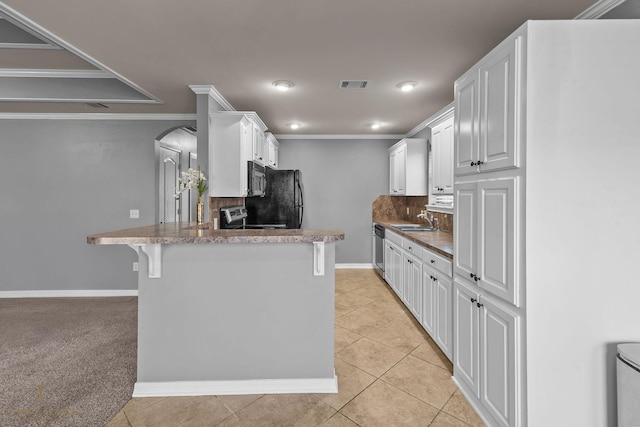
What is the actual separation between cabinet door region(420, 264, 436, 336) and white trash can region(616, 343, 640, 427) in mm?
1364

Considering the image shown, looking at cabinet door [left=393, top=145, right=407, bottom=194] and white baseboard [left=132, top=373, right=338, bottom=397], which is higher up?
cabinet door [left=393, top=145, right=407, bottom=194]

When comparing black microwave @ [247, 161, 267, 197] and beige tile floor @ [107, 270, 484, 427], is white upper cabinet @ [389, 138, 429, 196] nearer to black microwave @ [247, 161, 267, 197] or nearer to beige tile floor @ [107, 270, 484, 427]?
black microwave @ [247, 161, 267, 197]

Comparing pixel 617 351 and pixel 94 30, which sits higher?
pixel 94 30

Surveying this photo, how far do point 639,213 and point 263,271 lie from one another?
201 cm

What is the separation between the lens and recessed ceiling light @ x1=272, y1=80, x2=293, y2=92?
10.2 ft

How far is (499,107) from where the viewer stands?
5.40 feet

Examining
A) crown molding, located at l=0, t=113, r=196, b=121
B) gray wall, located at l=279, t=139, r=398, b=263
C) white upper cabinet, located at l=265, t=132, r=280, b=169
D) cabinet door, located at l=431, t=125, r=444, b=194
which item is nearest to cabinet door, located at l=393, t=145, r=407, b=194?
gray wall, located at l=279, t=139, r=398, b=263

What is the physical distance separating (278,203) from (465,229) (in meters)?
3.36

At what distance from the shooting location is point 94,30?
218cm

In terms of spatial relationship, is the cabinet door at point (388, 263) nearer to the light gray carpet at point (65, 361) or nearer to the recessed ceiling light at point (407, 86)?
the recessed ceiling light at point (407, 86)

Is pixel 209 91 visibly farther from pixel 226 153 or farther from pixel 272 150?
pixel 272 150

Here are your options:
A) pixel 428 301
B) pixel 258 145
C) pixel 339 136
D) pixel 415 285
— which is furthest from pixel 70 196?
pixel 428 301

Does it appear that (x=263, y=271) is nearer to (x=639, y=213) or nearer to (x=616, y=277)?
(x=616, y=277)

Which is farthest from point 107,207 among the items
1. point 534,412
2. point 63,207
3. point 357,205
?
point 534,412
